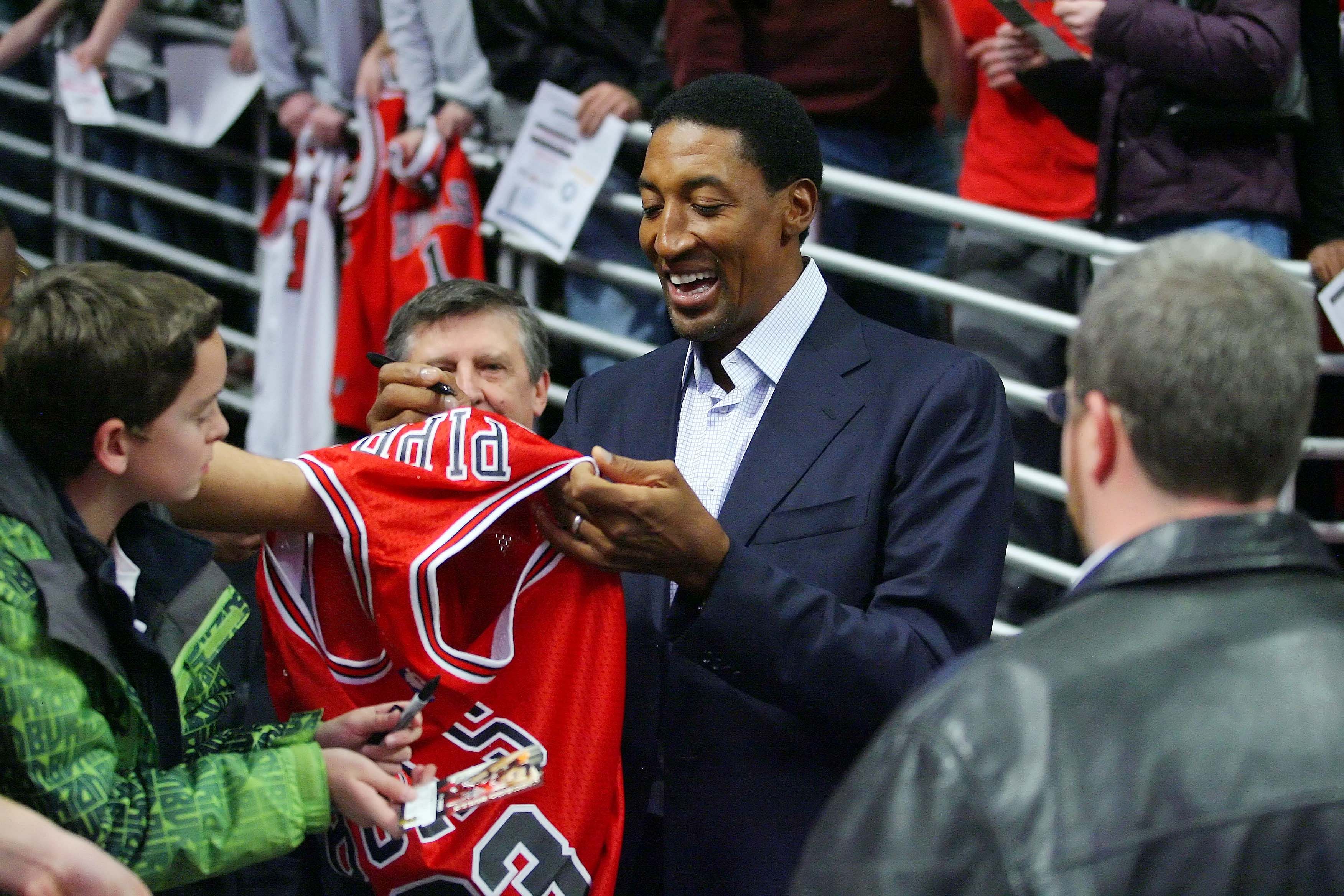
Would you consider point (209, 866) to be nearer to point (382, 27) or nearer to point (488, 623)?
point (488, 623)

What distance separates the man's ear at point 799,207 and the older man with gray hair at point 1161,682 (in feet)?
4.02

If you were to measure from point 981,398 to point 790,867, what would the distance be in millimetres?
823

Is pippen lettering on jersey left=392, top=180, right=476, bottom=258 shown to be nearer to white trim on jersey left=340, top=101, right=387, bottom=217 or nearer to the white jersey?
white trim on jersey left=340, top=101, right=387, bottom=217

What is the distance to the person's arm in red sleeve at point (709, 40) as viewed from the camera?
13.6ft

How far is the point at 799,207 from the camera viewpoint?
271 cm

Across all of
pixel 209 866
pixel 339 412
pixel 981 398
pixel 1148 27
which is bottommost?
pixel 339 412

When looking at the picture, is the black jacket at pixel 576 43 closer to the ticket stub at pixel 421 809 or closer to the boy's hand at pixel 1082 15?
the boy's hand at pixel 1082 15

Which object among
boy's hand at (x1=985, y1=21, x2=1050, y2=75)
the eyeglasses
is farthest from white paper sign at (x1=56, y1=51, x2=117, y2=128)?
the eyeglasses

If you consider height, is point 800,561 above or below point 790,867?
above

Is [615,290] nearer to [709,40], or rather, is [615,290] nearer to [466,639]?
[709,40]

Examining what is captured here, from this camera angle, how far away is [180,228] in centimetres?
562

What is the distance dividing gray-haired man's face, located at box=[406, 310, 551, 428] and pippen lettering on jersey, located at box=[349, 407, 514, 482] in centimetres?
54

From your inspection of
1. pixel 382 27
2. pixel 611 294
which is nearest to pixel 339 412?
pixel 611 294

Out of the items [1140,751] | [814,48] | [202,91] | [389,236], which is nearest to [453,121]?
[389,236]
